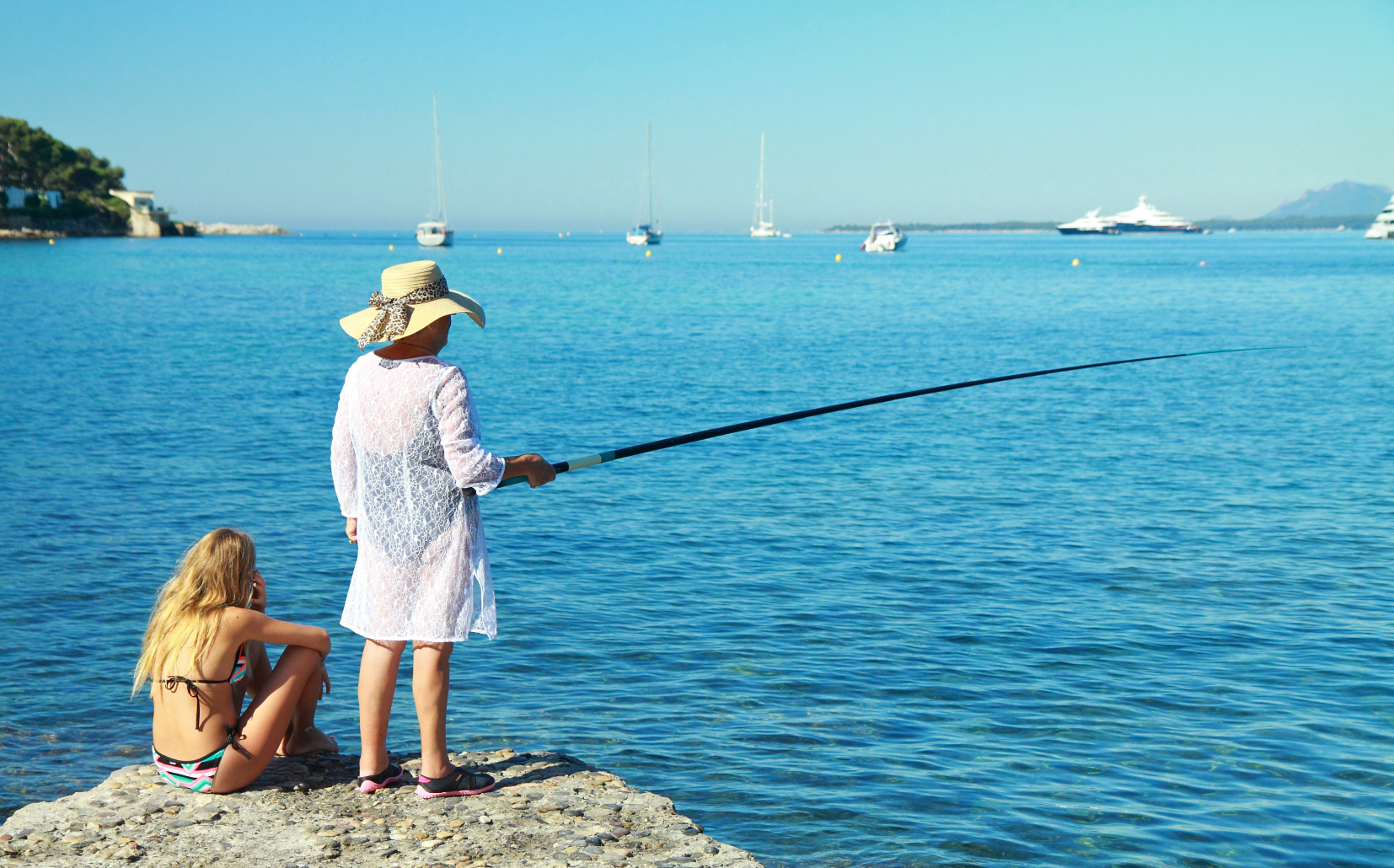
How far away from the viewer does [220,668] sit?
4.08 meters

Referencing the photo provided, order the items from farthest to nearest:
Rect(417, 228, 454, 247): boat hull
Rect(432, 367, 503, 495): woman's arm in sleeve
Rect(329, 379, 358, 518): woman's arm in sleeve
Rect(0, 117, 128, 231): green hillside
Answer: Rect(417, 228, 454, 247): boat hull, Rect(0, 117, 128, 231): green hillside, Rect(329, 379, 358, 518): woman's arm in sleeve, Rect(432, 367, 503, 495): woman's arm in sleeve

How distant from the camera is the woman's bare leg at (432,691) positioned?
4.05 metres

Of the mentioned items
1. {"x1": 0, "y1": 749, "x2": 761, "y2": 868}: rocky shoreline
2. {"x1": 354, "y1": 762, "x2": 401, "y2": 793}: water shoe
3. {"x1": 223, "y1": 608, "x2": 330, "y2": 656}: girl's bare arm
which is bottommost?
{"x1": 0, "y1": 749, "x2": 761, "y2": 868}: rocky shoreline

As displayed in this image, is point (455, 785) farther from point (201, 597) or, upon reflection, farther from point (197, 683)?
point (201, 597)

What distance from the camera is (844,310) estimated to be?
1810 inches

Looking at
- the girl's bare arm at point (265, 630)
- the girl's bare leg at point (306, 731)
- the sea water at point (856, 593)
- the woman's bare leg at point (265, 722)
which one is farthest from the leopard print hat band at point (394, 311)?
the sea water at point (856, 593)

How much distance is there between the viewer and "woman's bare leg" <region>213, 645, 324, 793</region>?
420 centimetres

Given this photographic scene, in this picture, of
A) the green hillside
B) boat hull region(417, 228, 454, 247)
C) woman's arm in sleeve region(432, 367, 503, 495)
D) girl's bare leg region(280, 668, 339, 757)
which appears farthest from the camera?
boat hull region(417, 228, 454, 247)

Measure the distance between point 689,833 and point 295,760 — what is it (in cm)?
158

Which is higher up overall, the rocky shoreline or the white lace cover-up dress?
the white lace cover-up dress

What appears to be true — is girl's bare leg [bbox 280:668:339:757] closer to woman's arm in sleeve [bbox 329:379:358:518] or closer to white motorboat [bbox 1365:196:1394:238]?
woman's arm in sleeve [bbox 329:379:358:518]

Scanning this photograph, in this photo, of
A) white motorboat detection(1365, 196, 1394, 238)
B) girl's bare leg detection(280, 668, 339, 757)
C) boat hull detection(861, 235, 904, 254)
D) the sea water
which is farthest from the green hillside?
white motorboat detection(1365, 196, 1394, 238)

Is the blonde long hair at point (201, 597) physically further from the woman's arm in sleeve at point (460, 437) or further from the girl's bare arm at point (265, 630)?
the woman's arm in sleeve at point (460, 437)

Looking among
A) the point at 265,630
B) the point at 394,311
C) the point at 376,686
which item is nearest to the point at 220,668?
the point at 265,630
